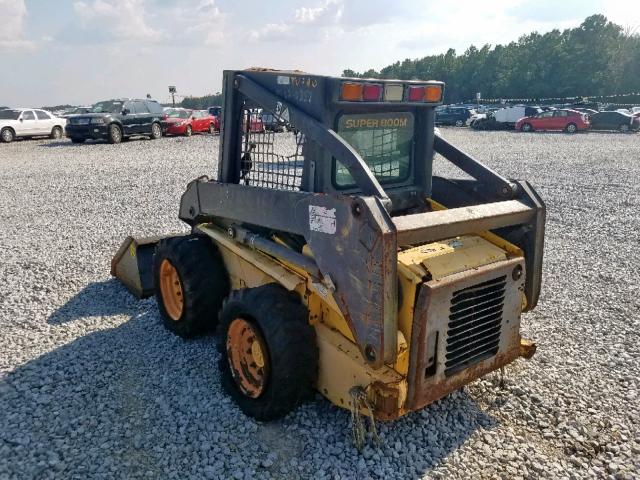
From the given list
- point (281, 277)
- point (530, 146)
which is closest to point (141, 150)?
point (530, 146)

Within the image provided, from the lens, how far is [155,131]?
2317cm

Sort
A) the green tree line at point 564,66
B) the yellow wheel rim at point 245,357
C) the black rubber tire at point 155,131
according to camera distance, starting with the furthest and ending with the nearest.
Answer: the green tree line at point 564,66 → the black rubber tire at point 155,131 → the yellow wheel rim at point 245,357

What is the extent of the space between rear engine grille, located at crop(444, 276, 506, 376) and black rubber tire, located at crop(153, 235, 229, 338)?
2251 millimetres

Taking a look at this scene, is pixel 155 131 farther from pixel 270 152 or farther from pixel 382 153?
pixel 382 153

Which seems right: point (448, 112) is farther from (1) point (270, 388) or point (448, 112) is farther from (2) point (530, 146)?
(1) point (270, 388)

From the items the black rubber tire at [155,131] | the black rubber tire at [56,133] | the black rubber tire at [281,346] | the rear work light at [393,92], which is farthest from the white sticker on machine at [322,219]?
the black rubber tire at [56,133]

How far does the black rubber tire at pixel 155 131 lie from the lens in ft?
75.4

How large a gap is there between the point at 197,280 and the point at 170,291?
0.57 metres

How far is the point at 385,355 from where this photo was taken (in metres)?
3.04

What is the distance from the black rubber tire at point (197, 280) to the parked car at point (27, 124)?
2150 cm

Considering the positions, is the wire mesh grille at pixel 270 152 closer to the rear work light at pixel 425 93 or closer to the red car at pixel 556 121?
the rear work light at pixel 425 93

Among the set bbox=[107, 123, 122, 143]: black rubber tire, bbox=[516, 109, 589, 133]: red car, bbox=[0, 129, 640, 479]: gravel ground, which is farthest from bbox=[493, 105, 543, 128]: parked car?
bbox=[0, 129, 640, 479]: gravel ground

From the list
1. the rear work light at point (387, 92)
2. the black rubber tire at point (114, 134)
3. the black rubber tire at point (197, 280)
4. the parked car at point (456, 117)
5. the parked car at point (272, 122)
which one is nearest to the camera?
the rear work light at point (387, 92)

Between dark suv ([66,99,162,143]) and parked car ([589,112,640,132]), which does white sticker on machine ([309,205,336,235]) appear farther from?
parked car ([589,112,640,132])
